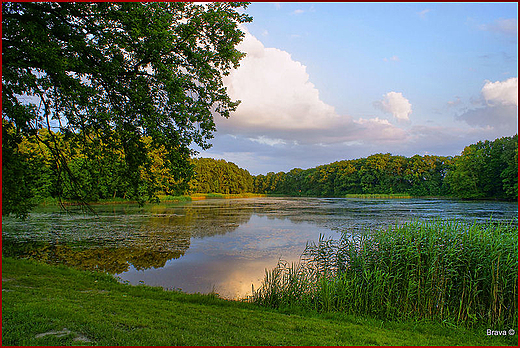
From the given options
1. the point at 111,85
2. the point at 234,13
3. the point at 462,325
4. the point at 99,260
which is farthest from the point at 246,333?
the point at 99,260

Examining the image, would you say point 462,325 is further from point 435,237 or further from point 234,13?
point 234,13

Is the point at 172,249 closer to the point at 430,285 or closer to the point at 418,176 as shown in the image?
the point at 430,285

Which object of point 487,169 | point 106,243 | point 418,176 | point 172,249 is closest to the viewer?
point 172,249

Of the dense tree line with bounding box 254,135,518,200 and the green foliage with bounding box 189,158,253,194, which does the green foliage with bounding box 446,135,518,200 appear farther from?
the green foliage with bounding box 189,158,253,194

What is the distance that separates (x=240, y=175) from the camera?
99500 millimetres

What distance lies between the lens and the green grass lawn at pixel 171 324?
424 cm

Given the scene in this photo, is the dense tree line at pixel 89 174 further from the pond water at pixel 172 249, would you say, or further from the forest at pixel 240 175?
the pond water at pixel 172 249

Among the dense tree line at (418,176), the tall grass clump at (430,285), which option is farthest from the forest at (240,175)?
the tall grass clump at (430,285)

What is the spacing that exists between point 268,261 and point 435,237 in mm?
5680

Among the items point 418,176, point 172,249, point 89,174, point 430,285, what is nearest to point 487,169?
point 418,176

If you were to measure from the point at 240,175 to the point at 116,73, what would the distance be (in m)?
92.7

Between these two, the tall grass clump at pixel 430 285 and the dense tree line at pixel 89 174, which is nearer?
the tall grass clump at pixel 430 285

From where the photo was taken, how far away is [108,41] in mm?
6789

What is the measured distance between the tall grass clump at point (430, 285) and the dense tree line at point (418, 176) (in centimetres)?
4576
